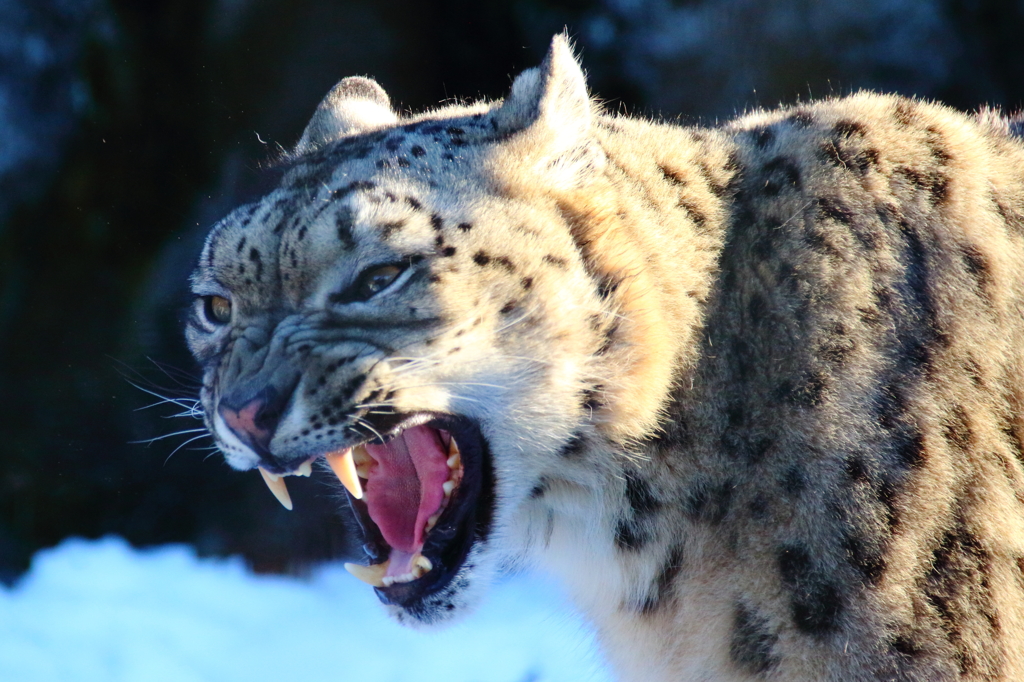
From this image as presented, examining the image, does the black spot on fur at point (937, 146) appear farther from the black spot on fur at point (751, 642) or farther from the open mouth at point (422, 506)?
the open mouth at point (422, 506)

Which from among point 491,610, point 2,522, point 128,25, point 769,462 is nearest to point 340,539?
point 491,610

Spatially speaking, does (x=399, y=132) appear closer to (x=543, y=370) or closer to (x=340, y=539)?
(x=543, y=370)

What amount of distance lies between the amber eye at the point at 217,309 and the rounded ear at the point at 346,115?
0.59 m

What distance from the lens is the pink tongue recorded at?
Result: 2.72 metres

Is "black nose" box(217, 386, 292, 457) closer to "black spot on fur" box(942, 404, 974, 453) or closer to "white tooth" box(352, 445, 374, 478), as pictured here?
"white tooth" box(352, 445, 374, 478)

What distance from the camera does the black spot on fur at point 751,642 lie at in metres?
2.29

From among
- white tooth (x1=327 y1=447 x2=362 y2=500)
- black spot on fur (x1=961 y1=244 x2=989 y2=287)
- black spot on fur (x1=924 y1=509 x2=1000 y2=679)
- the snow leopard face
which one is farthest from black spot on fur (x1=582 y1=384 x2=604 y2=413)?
black spot on fur (x1=961 y1=244 x2=989 y2=287)

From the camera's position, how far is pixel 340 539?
221 inches

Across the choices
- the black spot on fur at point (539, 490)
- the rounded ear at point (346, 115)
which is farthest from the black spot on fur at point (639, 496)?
the rounded ear at point (346, 115)

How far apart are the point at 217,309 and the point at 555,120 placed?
1066 millimetres

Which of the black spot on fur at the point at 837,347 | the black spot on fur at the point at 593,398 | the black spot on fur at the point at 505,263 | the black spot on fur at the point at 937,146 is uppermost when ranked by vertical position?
the black spot on fur at the point at 937,146

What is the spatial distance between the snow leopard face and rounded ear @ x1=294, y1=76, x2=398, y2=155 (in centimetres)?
42

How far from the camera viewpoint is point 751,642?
2.32 m

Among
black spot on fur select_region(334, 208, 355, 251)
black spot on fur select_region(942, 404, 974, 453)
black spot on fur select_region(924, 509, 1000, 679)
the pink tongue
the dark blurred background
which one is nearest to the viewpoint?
black spot on fur select_region(924, 509, 1000, 679)
